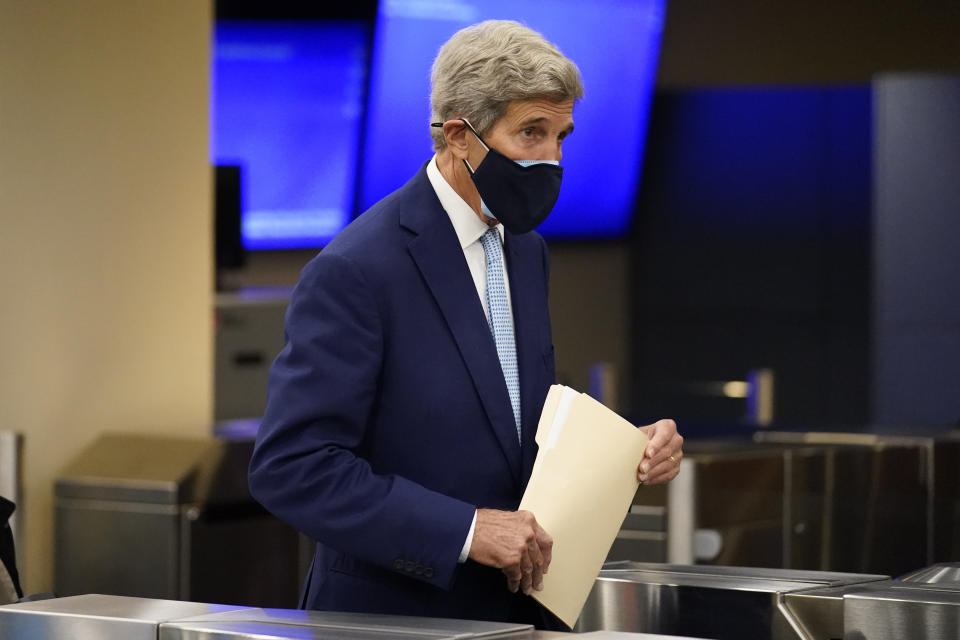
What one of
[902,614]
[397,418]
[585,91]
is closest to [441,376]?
[397,418]

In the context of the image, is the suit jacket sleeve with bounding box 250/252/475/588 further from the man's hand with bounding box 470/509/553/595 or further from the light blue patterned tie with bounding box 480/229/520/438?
the light blue patterned tie with bounding box 480/229/520/438

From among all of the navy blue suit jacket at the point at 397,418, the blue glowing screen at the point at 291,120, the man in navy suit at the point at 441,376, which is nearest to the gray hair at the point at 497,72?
the man in navy suit at the point at 441,376

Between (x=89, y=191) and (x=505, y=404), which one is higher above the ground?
(x=89, y=191)

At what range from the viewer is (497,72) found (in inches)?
68.6

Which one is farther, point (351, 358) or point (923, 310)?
point (923, 310)

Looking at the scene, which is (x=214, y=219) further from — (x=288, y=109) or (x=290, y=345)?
(x=290, y=345)

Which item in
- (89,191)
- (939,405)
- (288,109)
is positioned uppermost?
(288,109)

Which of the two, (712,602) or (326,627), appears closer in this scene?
(326,627)

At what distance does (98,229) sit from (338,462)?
6.56ft

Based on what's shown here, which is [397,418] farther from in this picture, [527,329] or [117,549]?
[117,549]

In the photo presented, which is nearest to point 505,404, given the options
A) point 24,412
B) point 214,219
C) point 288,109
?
point 24,412

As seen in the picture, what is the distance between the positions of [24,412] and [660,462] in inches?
76.6

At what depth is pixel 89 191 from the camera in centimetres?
343

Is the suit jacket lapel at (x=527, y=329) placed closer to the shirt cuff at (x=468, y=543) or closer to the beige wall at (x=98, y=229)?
the shirt cuff at (x=468, y=543)
